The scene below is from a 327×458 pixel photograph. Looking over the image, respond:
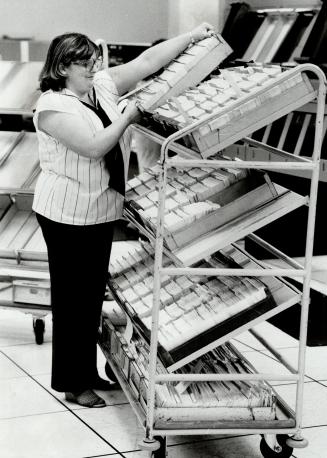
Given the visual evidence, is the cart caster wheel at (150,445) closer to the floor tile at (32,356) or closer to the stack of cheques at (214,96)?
the stack of cheques at (214,96)

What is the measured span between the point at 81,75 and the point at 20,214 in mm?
1729

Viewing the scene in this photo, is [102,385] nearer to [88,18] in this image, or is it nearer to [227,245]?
[227,245]

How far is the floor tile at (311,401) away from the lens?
3244 mm

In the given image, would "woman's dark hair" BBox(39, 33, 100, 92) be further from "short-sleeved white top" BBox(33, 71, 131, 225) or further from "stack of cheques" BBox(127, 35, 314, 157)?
"stack of cheques" BBox(127, 35, 314, 157)

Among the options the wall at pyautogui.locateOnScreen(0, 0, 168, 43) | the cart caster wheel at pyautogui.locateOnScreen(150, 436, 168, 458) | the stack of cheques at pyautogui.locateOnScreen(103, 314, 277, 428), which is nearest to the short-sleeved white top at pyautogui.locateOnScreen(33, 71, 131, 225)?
the stack of cheques at pyautogui.locateOnScreen(103, 314, 277, 428)

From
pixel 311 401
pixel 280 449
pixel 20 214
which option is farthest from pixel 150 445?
pixel 20 214

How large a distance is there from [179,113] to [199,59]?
0.37 m

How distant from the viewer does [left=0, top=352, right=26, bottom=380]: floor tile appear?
3.71 m

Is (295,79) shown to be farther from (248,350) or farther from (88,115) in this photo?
(248,350)

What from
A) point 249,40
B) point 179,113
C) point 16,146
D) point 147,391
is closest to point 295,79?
point 179,113

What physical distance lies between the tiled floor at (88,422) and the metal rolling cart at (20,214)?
10.7 inches

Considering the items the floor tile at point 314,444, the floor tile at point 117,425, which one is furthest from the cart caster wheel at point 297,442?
→ the floor tile at point 117,425

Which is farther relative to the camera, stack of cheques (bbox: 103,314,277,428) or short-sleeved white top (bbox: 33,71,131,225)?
short-sleeved white top (bbox: 33,71,131,225)

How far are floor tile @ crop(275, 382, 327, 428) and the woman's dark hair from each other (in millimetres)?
1631
